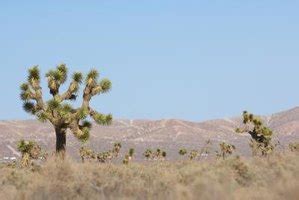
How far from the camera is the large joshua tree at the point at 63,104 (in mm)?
32406

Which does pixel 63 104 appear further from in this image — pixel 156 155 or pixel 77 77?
pixel 156 155

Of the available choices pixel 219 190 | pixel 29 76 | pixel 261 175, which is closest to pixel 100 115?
pixel 29 76

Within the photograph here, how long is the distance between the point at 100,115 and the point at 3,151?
168 m

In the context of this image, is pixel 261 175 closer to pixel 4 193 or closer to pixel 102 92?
pixel 4 193

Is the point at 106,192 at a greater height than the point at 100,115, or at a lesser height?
lesser

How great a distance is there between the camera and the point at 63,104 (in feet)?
108

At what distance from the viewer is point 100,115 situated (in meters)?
32.9

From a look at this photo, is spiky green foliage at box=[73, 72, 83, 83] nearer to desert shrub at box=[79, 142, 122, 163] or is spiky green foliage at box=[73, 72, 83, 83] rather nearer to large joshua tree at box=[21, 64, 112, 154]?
large joshua tree at box=[21, 64, 112, 154]

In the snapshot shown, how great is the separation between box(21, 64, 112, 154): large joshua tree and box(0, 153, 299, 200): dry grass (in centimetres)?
1296

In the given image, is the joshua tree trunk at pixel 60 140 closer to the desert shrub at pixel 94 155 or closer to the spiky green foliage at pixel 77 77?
the spiky green foliage at pixel 77 77

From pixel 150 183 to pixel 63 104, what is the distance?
17.0 metres

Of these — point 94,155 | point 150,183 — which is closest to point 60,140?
point 150,183

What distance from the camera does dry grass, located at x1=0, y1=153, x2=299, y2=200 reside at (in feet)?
40.2

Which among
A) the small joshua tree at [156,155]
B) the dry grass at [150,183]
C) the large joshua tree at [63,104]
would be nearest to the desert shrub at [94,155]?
the small joshua tree at [156,155]
